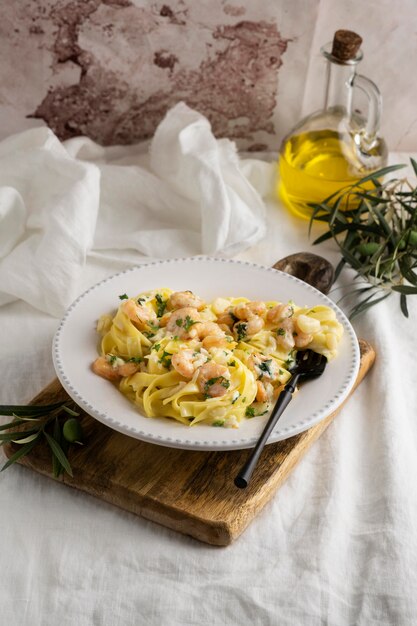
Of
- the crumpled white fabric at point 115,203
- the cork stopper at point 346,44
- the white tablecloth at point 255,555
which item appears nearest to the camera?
the white tablecloth at point 255,555

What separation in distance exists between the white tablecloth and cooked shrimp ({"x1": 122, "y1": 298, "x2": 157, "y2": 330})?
0.30m

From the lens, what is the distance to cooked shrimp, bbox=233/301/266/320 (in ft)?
4.71

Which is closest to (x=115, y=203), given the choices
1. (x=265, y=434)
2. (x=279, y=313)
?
(x=279, y=313)

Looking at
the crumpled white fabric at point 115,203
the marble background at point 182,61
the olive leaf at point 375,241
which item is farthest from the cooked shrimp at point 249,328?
the marble background at point 182,61

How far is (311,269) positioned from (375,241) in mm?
200

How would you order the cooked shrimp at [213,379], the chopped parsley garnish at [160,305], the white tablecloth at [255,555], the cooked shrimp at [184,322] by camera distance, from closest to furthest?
the white tablecloth at [255,555] → the cooked shrimp at [213,379] → the cooked shrimp at [184,322] → the chopped parsley garnish at [160,305]

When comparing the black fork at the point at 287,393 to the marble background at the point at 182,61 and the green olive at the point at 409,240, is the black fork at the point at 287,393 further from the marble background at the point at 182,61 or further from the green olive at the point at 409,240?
the marble background at the point at 182,61

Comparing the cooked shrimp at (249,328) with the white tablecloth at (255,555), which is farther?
the cooked shrimp at (249,328)

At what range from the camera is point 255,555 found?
1224mm

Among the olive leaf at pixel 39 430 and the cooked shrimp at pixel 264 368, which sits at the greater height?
the cooked shrimp at pixel 264 368

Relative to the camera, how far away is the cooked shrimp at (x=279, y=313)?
1.42 metres

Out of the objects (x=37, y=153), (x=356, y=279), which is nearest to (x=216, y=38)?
(x=37, y=153)

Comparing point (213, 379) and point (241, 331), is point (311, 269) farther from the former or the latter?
point (213, 379)

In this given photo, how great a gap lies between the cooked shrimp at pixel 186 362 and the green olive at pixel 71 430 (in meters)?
0.19
